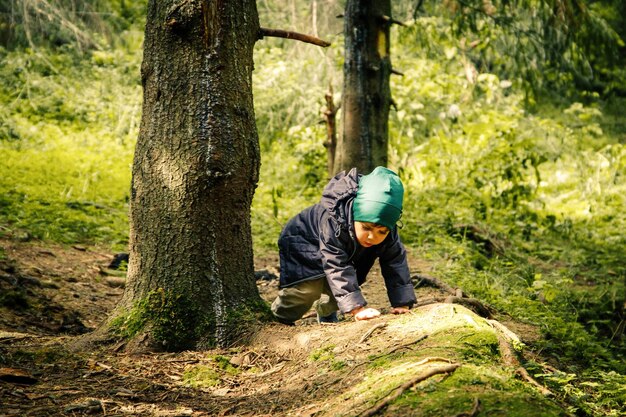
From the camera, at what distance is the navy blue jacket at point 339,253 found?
421 centimetres

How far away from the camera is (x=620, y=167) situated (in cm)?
1252

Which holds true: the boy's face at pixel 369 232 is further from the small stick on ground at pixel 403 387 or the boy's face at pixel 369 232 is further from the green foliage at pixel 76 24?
the green foliage at pixel 76 24

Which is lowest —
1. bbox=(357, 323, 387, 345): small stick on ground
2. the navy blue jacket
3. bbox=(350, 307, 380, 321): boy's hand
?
bbox=(350, 307, 380, 321): boy's hand

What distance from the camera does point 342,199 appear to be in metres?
4.24

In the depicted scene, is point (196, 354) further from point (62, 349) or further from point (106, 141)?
point (106, 141)

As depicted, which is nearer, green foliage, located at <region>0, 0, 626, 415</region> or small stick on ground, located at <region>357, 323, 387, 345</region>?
small stick on ground, located at <region>357, 323, 387, 345</region>

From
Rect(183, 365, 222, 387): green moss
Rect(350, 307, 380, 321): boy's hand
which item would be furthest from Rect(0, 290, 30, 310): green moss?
Rect(350, 307, 380, 321): boy's hand

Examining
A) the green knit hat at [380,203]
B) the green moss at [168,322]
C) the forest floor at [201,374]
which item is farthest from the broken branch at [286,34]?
the forest floor at [201,374]

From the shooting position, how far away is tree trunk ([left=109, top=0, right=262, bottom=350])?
3.92 m

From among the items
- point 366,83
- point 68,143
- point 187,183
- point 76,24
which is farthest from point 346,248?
point 76,24

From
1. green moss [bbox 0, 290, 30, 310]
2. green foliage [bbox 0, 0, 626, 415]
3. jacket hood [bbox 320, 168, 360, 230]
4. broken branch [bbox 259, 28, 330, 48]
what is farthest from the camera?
green foliage [bbox 0, 0, 626, 415]

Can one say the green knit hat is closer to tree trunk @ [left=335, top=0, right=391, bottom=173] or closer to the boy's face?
the boy's face

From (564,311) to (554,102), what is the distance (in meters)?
11.8

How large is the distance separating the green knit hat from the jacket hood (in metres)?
0.09
